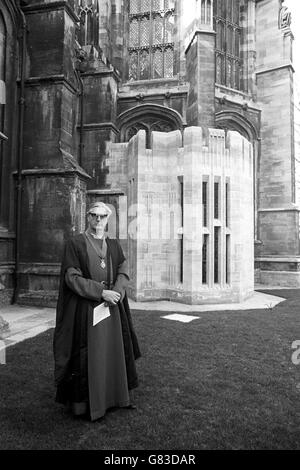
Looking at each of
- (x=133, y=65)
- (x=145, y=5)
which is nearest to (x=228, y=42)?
(x=145, y=5)

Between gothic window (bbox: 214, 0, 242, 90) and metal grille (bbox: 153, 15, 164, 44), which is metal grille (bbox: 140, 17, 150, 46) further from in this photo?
gothic window (bbox: 214, 0, 242, 90)

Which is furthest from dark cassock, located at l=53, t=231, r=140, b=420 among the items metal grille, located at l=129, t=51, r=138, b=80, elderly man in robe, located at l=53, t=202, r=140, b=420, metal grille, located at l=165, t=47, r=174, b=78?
metal grille, located at l=129, t=51, r=138, b=80

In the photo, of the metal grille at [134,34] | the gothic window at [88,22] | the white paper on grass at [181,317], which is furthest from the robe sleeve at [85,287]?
the metal grille at [134,34]

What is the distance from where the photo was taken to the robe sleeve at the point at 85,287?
9.78ft

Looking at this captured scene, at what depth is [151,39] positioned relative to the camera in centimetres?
1491

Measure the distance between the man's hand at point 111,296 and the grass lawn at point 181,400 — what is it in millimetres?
1049

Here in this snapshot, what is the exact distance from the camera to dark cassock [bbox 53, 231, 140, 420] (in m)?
3.01

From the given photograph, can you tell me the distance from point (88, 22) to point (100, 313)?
15432mm

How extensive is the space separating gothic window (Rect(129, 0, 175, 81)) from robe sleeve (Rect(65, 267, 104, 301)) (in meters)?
13.8

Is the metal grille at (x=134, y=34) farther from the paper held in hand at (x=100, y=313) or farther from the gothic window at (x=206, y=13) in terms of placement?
the paper held in hand at (x=100, y=313)

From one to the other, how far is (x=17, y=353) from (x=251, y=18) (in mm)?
17574

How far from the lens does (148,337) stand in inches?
233

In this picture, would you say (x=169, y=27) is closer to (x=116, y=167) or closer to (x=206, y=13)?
(x=206, y=13)
